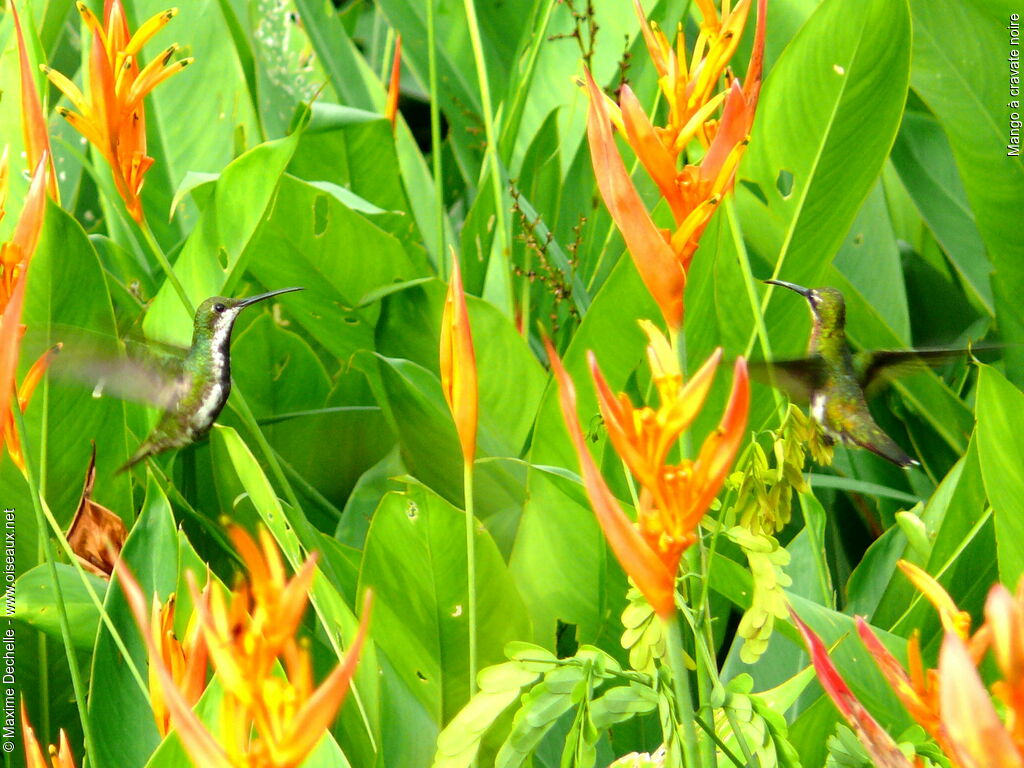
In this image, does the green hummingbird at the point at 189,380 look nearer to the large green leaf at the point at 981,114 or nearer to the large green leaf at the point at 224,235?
the large green leaf at the point at 224,235

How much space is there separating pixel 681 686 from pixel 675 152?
290 mm

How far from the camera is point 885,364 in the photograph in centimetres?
84

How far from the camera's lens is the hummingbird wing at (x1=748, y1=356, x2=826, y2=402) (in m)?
0.75

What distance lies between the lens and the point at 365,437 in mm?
1119

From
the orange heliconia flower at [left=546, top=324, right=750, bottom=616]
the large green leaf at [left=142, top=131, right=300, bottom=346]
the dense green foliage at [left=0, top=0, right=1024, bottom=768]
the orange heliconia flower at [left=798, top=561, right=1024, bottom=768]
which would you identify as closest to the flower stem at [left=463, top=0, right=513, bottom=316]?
the dense green foliage at [left=0, top=0, right=1024, bottom=768]

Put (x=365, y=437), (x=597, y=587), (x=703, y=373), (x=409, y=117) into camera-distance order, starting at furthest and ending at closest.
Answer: (x=409, y=117) < (x=365, y=437) < (x=597, y=587) < (x=703, y=373)

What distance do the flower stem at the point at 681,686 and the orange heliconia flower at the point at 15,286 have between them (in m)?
0.27

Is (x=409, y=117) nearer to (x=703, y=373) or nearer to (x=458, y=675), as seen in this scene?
(x=458, y=675)

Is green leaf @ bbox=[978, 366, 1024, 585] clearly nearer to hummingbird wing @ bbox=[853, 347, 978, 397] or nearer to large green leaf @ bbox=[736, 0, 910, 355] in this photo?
hummingbird wing @ bbox=[853, 347, 978, 397]

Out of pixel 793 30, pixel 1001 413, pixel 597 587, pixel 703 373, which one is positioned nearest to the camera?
pixel 703 373

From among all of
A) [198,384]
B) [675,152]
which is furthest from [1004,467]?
[198,384]

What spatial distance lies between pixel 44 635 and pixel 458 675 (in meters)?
0.34

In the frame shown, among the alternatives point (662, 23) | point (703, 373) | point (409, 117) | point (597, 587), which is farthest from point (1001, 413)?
point (409, 117)

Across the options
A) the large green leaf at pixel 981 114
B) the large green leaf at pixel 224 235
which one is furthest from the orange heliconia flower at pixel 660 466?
the large green leaf at pixel 981 114
